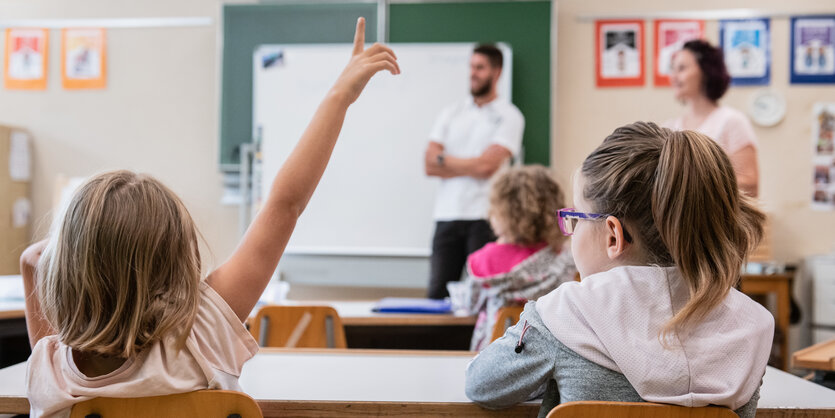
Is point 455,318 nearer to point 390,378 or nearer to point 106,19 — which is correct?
point 390,378

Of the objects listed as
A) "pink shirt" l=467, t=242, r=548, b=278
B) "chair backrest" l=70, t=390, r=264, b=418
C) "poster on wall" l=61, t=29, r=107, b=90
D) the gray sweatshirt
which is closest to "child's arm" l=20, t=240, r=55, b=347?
"chair backrest" l=70, t=390, r=264, b=418

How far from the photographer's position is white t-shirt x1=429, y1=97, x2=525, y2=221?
3.71m

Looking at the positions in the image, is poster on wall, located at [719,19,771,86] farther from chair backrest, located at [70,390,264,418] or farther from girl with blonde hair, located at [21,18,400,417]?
chair backrest, located at [70,390,264,418]

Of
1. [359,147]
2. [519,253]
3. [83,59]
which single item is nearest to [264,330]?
[519,253]

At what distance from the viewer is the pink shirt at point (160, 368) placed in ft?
3.43

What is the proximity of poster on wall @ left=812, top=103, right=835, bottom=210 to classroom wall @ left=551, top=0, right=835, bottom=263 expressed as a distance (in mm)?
37

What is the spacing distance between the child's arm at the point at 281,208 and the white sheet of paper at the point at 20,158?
168 inches

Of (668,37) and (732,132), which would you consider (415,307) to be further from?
(668,37)

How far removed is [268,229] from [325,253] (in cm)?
335

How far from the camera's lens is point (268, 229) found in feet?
3.91

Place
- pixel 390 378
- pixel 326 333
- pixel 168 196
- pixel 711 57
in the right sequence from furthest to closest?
pixel 711 57 < pixel 326 333 < pixel 390 378 < pixel 168 196

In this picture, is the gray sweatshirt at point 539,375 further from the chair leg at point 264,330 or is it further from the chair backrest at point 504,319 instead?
the chair leg at point 264,330

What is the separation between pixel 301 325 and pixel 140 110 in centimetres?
337

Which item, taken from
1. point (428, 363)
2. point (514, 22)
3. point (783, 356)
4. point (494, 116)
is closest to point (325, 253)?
point (494, 116)
